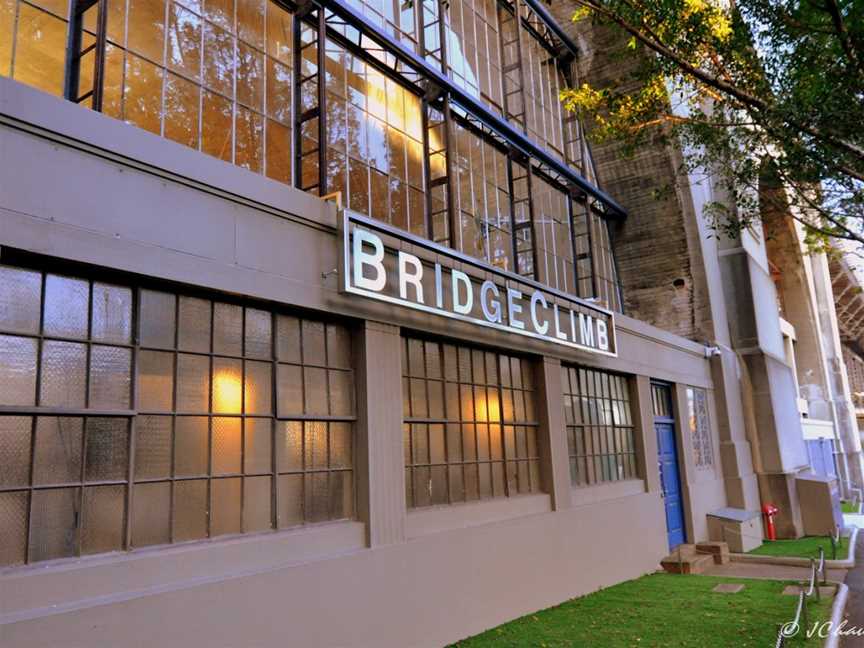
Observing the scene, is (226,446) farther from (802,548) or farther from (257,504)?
(802,548)

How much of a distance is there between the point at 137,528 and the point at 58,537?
2.17 ft

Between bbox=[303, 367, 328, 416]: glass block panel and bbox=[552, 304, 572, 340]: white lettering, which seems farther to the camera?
bbox=[552, 304, 572, 340]: white lettering

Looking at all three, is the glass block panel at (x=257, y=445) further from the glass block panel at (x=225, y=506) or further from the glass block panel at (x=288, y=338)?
the glass block panel at (x=288, y=338)

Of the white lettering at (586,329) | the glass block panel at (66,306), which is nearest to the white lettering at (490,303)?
the white lettering at (586,329)

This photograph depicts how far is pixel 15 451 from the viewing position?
17.1 ft

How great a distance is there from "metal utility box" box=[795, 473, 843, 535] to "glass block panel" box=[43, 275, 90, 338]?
21828mm

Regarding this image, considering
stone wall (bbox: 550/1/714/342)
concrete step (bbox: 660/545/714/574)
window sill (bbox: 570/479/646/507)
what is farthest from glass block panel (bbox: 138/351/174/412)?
stone wall (bbox: 550/1/714/342)

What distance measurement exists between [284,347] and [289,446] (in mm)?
1075

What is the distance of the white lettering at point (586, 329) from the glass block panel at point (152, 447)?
28.9ft

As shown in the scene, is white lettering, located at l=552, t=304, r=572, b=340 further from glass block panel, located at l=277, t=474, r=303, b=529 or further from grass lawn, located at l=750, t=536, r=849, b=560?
grass lawn, located at l=750, t=536, r=849, b=560

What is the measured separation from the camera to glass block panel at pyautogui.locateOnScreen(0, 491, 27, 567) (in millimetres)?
5039

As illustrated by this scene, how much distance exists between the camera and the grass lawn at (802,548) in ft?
56.0

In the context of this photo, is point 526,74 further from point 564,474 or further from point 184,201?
point 184,201

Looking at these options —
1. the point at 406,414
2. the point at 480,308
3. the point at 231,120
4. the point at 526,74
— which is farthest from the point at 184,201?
the point at 526,74
